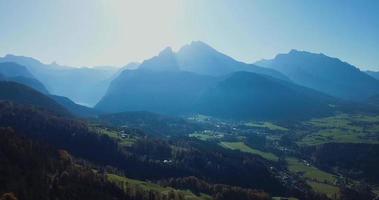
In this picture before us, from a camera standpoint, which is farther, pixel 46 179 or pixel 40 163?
pixel 40 163

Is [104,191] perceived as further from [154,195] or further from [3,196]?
[3,196]

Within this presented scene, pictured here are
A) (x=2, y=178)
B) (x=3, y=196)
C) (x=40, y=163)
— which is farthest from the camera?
(x=40, y=163)

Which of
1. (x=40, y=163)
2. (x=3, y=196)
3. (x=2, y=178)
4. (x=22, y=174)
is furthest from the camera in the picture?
(x=40, y=163)

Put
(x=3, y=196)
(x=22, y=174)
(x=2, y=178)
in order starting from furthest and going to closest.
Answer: (x=22, y=174), (x=2, y=178), (x=3, y=196)

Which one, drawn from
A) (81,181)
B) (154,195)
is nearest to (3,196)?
(81,181)

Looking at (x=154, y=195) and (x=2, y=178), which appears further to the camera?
(x=154, y=195)

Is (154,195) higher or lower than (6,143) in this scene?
lower

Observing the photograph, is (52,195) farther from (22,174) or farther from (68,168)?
(68,168)

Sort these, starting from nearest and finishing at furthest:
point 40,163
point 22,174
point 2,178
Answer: point 2,178, point 22,174, point 40,163

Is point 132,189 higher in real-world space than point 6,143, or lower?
lower

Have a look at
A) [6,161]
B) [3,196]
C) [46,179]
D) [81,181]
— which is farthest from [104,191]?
[3,196]
